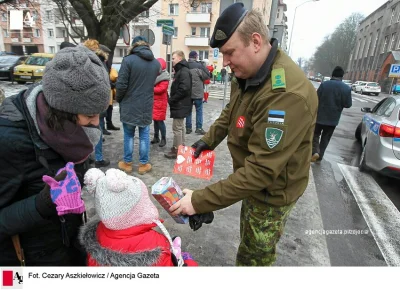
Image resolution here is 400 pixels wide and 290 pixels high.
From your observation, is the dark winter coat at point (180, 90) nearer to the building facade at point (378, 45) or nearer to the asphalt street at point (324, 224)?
the asphalt street at point (324, 224)

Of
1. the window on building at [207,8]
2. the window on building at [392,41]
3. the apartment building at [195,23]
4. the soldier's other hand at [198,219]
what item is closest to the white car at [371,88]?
the window on building at [392,41]

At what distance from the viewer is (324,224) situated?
327cm

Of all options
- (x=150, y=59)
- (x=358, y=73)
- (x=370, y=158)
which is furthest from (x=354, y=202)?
(x=358, y=73)

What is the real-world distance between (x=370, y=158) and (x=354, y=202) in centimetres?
123

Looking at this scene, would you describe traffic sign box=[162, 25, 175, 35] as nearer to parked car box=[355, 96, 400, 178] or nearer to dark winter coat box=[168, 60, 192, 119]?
dark winter coat box=[168, 60, 192, 119]

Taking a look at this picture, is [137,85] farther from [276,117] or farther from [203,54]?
[203,54]

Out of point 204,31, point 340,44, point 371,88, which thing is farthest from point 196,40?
point 340,44

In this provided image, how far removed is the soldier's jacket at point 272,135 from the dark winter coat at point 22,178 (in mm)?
756

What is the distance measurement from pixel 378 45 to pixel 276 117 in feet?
175

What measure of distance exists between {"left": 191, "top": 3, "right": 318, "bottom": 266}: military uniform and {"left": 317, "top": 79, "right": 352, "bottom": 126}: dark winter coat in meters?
3.93

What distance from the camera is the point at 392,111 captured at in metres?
4.39

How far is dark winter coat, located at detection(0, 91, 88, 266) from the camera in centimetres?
Result: 110

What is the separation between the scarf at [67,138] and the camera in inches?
44.5

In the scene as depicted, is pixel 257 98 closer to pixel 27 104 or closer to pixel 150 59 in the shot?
pixel 27 104
